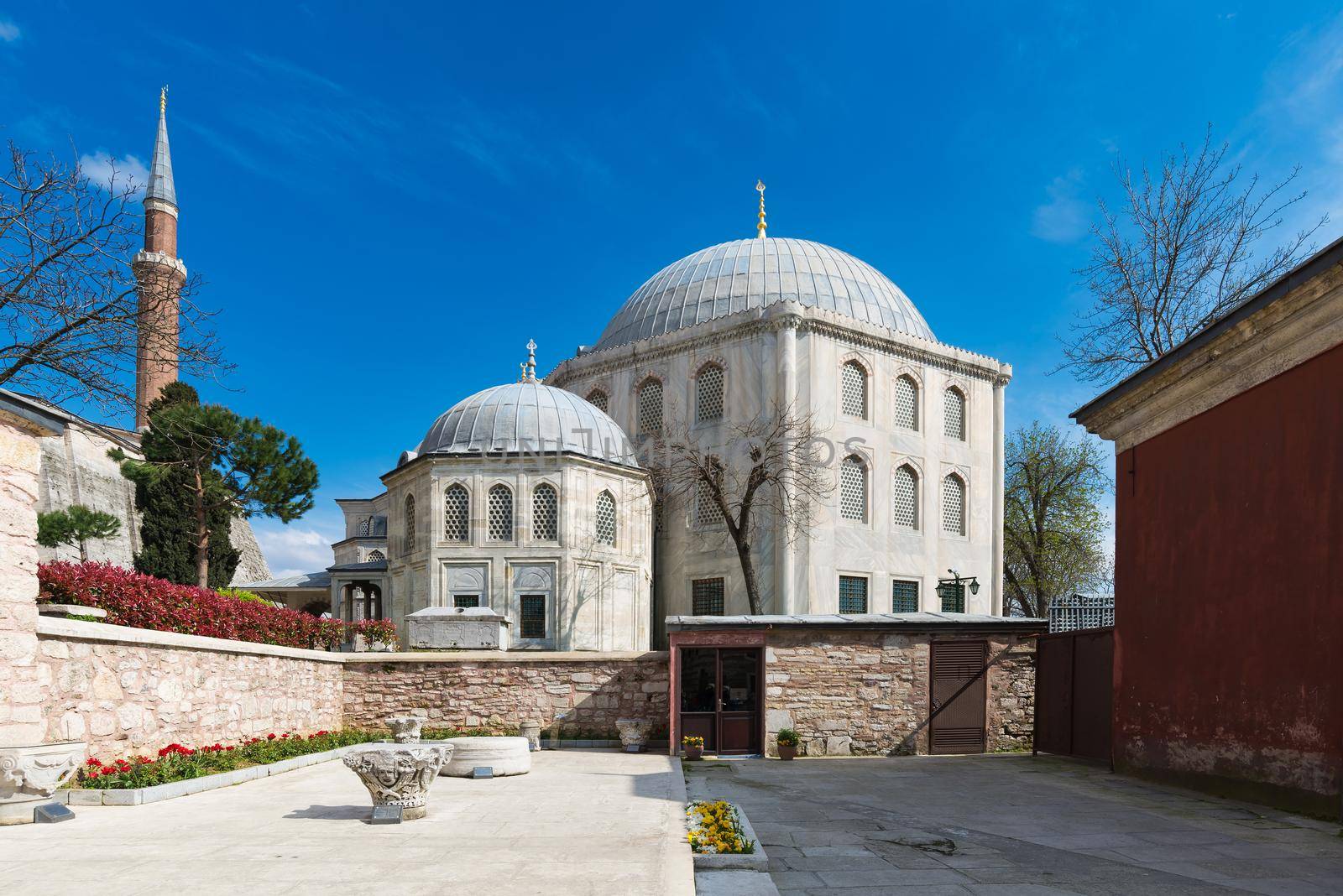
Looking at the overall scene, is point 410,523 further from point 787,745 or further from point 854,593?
point 787,745

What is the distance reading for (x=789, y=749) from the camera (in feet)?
46.8

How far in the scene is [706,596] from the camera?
27.0m

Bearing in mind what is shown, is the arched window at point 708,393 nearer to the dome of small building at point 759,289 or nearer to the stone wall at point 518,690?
the dome of small building at point 759,289

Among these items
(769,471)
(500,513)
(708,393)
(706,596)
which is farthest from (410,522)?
(769,471)

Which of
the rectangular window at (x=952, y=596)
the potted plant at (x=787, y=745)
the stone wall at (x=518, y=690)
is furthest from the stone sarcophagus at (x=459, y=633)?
the rectangular window at (x=952, y=596)

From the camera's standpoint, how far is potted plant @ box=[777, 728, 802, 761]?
14258 millimetres

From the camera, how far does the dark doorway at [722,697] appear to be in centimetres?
1472

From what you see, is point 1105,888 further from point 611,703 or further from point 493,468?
point 493,468

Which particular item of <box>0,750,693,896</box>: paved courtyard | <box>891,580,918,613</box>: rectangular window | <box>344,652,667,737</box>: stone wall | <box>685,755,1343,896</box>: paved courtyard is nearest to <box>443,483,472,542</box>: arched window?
<box>344,652,667,737</box>: stone wall

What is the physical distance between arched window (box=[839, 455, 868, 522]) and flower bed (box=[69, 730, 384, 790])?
15.8 m

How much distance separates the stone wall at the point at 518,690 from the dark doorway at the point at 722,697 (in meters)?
0.91

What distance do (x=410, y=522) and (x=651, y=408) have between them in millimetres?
8118

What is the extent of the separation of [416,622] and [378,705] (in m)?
2.81

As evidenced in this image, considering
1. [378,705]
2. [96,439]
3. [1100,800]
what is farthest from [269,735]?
[96,439]
